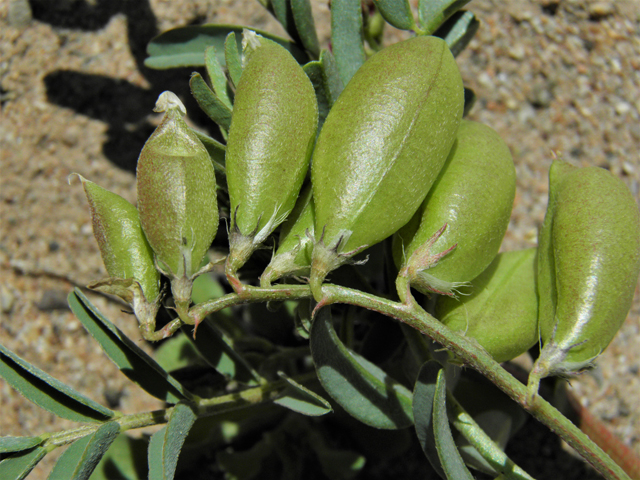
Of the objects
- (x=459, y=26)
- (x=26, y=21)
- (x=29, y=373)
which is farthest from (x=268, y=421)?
(x=26, y=21)

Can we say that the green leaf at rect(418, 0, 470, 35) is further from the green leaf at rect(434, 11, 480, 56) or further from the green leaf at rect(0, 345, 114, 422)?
the green leaf at rect(0, 345, 114, 422)

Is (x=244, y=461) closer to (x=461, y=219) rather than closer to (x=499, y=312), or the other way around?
(x=499, y=312)

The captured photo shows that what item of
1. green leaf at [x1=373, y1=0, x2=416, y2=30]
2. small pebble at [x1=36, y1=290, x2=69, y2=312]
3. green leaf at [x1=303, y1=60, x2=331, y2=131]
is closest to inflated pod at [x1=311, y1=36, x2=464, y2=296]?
green leaf at [x1=303, y1=60, x2=331, y2=131]

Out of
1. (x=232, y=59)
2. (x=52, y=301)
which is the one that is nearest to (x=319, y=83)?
(x=232, y=59)

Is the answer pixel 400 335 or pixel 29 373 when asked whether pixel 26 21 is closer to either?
pixel 29 373

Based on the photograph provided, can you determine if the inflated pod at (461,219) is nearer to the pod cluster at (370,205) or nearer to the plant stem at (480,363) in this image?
the pod cluster at (370,205)
